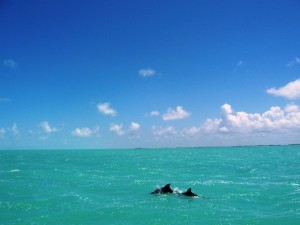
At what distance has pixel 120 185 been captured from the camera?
40.8 meters

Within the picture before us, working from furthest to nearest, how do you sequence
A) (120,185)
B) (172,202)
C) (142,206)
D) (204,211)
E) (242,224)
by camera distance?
(120,185) → (172,202) → (142,206) → (204,211) → (242,224)

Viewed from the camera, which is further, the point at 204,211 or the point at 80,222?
the point at 204,211

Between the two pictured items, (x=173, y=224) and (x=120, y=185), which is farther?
(x=120, y=185)

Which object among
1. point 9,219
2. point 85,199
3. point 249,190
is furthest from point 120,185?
point 9,219

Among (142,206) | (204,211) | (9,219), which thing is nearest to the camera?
(9,219)

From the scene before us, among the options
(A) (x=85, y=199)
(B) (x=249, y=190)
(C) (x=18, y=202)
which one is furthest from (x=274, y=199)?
(C) (x=18, y=202)

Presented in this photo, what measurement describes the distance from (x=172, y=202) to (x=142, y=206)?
3.33 meters

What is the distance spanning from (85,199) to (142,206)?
683 cm

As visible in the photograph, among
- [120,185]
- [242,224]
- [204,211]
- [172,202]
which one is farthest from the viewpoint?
A: [120,185]

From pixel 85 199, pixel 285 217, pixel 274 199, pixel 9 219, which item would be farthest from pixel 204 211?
pixel 9 219

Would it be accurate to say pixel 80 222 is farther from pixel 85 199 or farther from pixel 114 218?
pixel 85 199

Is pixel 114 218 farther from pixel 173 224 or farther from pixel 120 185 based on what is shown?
pixel 120 185

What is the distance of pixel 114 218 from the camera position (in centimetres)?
2381

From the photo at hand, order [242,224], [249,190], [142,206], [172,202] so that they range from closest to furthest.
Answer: [242,224]
[142,206]
[172,202]
[249,190]
